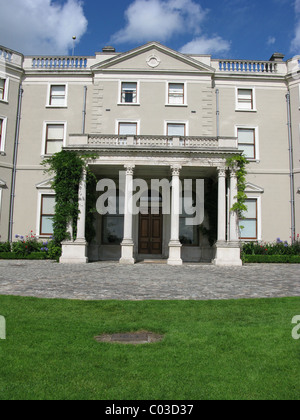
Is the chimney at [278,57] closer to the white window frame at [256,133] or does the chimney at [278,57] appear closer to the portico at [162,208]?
the white window frame at [256,133]

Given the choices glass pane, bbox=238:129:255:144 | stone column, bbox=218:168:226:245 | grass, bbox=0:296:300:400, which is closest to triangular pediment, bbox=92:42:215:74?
glass pane, bbox=238:129:255:144

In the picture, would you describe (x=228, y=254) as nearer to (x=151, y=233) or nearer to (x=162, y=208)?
(x=162, y=208)

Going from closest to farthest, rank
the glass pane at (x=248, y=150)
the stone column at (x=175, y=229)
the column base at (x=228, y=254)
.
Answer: the column base at (x=228, y=254), the stone column at (x=175, y=229), the glass pane at (x=248, y=150)

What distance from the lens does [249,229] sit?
20156 millimetres

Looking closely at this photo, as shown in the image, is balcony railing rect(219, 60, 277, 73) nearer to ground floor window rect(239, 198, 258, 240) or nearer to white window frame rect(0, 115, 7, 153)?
ground floor window rect(239, 198, 258, 240)

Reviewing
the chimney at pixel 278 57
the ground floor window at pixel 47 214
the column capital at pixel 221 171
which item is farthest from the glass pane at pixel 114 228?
the chimney at pixel 278 57

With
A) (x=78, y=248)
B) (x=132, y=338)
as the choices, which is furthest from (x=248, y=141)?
(x=132, y=338)

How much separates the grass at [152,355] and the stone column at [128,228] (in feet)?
33.2

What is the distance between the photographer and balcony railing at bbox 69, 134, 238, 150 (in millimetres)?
17109

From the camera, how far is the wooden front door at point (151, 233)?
20297mm

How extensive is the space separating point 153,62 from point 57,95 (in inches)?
261
